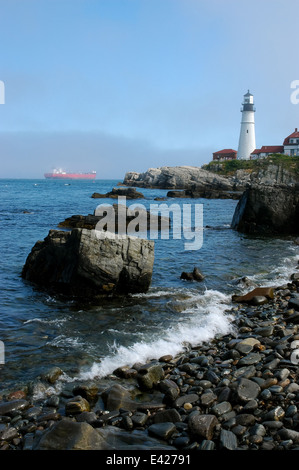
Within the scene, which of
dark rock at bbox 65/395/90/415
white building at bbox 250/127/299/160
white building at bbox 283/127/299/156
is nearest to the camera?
dark rock at bbox 65/395/90/415

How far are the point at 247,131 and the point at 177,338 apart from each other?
441ft

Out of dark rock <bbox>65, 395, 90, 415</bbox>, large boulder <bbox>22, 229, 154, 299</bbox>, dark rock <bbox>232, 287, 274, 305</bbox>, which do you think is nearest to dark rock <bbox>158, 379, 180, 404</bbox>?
dark rock <bbox>65, 395, 90, 415</bbox>

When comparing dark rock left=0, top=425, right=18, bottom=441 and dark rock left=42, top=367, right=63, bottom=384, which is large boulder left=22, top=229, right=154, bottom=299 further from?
dark rock left=0, top=425, right=18, bottom=441

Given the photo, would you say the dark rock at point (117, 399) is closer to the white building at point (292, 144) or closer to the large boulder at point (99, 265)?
the large boulder at point (99, 265)

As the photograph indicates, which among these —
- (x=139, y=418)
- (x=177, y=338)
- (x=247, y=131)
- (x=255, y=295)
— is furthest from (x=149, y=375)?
(x=247, y=131)

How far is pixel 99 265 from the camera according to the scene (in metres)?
15.4

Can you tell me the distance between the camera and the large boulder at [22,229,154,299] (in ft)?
50.4

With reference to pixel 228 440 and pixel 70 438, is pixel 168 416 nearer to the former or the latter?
pixel 228 440

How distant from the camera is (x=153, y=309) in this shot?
14.4m

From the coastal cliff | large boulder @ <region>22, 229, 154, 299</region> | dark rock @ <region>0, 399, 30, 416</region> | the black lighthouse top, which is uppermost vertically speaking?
the black lighthouse top

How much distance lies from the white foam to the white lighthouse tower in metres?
129

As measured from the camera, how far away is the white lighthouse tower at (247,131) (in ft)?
440

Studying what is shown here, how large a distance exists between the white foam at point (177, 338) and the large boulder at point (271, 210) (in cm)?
2022

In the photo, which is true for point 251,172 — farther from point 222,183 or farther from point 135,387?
point 135,387
